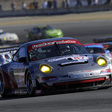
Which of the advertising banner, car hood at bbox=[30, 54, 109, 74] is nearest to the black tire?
car hood at bbox=[30, 54, 109, 74]

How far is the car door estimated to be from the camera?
29.5 feet

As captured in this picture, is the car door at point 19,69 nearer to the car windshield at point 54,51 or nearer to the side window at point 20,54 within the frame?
the side window at point 20,54

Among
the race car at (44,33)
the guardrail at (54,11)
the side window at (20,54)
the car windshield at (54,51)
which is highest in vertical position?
the car windshield at (54,51)

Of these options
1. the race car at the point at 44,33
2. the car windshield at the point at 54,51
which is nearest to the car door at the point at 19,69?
the car windshield at the point at 54,51

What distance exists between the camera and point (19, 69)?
9195mm

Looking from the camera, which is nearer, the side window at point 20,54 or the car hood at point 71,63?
the car hood at point 71,63

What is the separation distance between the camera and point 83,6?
61.6m

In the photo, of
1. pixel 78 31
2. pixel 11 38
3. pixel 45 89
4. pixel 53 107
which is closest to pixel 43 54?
pixel 45 89

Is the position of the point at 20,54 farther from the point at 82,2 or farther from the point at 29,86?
the point at 82,2

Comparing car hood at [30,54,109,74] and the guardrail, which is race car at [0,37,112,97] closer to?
car hood at [30,54,109,74]

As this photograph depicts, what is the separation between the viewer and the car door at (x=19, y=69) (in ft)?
29.5

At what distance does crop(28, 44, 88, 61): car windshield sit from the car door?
0.25 metres

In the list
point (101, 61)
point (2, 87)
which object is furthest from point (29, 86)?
point (2, 87)

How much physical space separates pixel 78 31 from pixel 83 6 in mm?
18828
